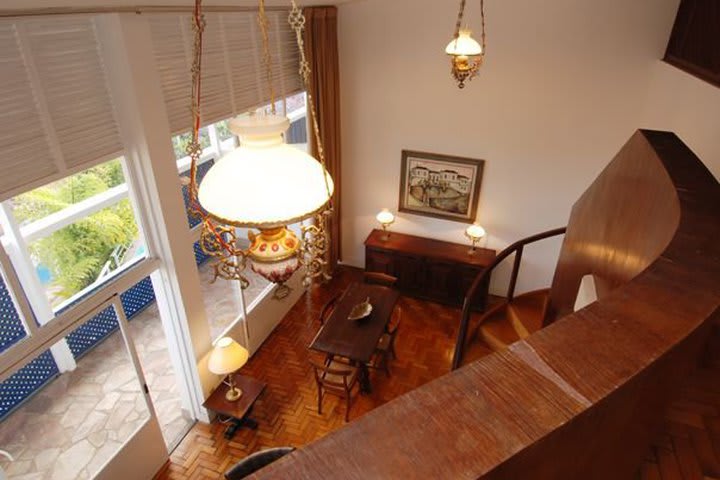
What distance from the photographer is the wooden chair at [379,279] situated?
603 cm

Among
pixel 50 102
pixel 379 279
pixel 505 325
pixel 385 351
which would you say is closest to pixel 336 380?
pixel 385 351

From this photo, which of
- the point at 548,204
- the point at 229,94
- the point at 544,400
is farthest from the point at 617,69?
the point at 544,400

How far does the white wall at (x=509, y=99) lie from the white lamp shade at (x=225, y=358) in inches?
126

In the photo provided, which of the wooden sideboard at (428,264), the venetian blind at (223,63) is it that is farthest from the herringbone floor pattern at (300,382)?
the venetian blind at (223,63)

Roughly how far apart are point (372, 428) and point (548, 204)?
5.92 m

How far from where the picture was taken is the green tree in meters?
3.30

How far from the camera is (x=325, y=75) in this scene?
574 cm

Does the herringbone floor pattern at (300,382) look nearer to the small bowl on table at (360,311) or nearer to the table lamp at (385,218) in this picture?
the small bowl on table at (360,311)

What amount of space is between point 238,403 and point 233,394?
0.12 meters

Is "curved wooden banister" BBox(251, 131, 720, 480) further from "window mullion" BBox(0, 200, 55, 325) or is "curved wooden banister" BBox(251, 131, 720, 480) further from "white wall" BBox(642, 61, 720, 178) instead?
"window mullion" BBox(0, 200, 55, 325)

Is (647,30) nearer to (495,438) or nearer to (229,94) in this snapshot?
(229,94)

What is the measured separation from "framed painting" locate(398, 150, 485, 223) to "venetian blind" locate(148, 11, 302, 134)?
191 centimetres

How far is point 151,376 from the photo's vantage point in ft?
18.0

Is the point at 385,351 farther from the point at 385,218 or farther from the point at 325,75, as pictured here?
the point at 325,75
